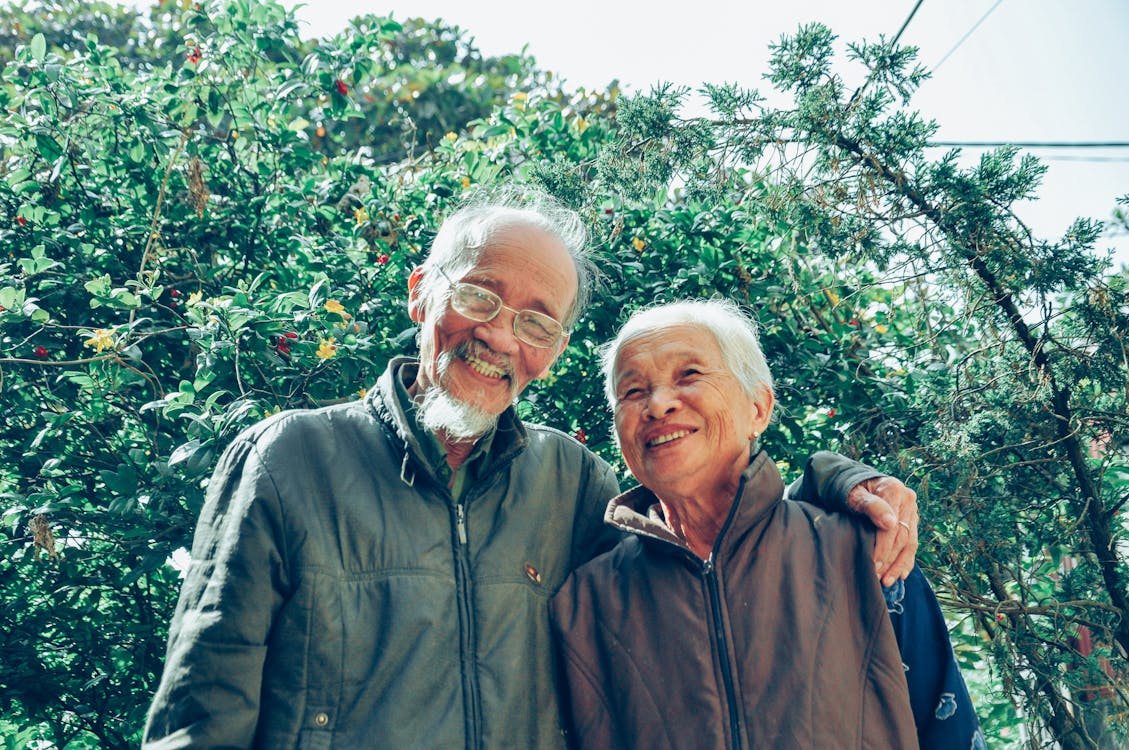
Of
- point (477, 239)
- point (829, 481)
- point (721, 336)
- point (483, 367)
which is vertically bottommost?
point (829, 481)

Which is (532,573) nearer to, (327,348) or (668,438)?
(668,438)

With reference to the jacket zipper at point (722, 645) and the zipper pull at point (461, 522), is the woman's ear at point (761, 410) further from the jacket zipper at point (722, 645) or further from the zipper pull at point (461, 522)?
the zipper pull at point (461, 522)

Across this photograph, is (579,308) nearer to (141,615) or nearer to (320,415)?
(320,415)

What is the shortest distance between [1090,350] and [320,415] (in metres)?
2.09

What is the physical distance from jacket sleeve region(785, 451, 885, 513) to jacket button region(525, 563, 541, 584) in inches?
25.8

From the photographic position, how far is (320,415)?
1988 millimetres

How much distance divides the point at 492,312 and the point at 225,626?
0.87 m

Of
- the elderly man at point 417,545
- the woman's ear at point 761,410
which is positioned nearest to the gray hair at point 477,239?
the elderly man at point 417,545

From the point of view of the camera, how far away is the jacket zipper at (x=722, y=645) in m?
1.78

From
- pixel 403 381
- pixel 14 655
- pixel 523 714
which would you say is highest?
pixel 403 381

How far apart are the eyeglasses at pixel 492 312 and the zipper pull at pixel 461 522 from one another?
1.38 feet

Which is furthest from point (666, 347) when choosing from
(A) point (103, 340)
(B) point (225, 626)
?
(A) point (103, 340)

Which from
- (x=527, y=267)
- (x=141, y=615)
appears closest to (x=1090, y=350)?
(x=527, y=267)

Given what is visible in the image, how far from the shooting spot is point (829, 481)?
210cm
